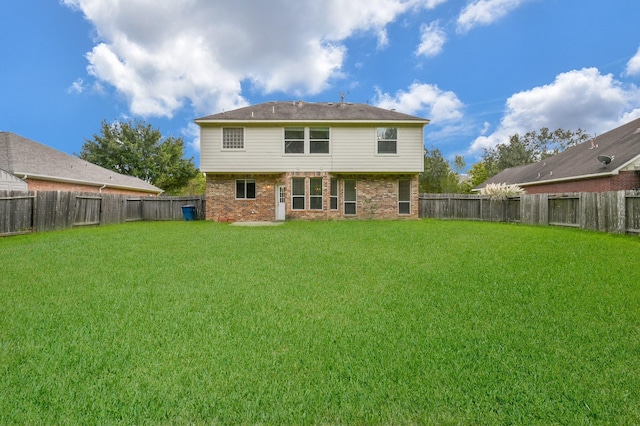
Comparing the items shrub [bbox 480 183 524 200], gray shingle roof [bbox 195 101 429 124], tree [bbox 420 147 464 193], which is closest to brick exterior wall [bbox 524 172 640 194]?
shrub [bbox 480 183 524 200]

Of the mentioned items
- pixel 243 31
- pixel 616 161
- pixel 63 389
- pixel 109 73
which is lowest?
pixel 63 389

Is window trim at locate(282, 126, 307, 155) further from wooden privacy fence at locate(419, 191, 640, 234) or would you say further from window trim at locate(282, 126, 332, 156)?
wooden privacy fence at locate(419, 191, 640, 234)

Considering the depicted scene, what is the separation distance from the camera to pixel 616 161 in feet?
50.4

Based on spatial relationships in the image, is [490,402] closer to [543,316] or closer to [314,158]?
[543,316]

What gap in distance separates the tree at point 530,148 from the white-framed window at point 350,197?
30799mm

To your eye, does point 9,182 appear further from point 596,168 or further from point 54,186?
point 596,168

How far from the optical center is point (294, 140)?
1588 centimetres

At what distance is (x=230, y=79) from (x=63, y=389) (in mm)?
20169

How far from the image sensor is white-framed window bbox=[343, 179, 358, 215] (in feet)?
53.5

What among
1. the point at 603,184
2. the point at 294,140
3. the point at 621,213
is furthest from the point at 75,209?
the point at 603,184

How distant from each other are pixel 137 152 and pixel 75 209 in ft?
75.7

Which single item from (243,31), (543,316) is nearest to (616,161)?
(543,316)

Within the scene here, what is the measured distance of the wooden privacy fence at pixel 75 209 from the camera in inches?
418

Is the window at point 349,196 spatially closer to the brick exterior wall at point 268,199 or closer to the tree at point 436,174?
the brick exterior wall at point 268,199
